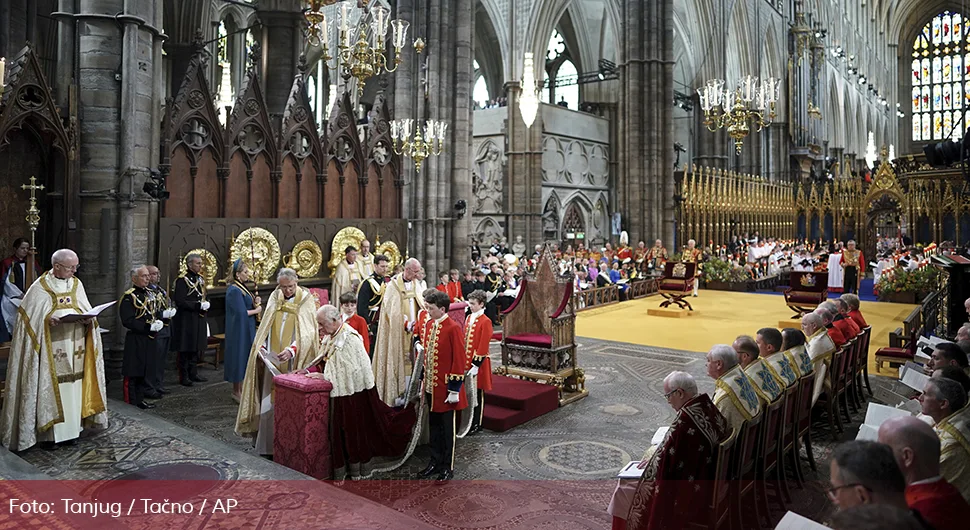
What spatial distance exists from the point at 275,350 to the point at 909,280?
55.3 ft

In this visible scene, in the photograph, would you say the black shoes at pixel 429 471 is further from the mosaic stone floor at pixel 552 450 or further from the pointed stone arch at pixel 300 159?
the pointed stone arch at pixel 300 159

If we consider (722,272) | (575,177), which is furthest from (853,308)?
(575,177)

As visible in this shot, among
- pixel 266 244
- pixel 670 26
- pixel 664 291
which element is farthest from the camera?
pixel 670 26

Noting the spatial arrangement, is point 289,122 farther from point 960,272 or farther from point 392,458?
point 960,272

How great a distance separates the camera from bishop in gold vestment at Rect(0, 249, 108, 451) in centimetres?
589

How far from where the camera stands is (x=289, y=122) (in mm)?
12273

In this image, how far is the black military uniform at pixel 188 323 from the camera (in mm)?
8531

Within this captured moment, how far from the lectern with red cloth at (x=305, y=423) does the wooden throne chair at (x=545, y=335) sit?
3240 mm

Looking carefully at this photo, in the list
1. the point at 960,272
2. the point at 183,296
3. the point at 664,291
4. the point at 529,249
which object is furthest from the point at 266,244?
the point at 529,249

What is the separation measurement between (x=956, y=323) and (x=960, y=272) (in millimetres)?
726

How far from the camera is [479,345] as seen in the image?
638cm

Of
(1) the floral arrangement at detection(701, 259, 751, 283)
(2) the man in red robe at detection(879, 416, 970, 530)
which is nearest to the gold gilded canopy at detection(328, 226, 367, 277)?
(2) the man in red robe at detection(879, 416, 970, 530)

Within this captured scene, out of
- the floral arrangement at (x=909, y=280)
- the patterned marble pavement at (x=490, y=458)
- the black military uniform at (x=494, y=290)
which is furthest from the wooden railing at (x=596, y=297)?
the patterned marble pavement at (x=490, y=458)

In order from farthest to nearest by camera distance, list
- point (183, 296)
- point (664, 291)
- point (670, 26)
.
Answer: point (670, 26), point (664, 291), point (183, 296)
